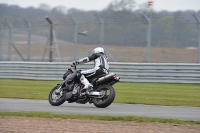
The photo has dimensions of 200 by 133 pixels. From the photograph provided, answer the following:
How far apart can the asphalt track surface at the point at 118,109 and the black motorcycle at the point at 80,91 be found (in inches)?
7.0

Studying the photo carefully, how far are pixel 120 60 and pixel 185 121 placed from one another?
1344 cm

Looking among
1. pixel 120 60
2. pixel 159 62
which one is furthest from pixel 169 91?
pixel 120 60

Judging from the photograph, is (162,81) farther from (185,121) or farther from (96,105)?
(185,121)

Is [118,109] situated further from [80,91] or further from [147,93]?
[147,93]

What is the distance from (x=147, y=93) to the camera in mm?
15469

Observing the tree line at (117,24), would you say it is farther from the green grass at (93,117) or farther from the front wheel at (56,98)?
the green grass at (93,117)

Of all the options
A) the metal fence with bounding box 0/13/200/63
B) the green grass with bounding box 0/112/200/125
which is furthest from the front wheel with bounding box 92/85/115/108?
the metal fence with bounding box 0/13/200/63

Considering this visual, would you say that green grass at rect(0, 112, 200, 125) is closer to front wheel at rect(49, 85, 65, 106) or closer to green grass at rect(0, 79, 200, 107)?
front wheel at rect(49, 85, 65, 106)

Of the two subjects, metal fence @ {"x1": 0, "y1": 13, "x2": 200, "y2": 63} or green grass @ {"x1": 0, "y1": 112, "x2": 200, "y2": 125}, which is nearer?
green grass @ {"x1": 0, "y1": 112, "x2": 200, "y2": 125}

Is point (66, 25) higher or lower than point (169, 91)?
higher

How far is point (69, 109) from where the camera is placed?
36.2 ft

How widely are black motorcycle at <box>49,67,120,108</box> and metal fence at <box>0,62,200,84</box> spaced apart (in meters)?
7.17

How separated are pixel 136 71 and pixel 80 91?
25.8 feet

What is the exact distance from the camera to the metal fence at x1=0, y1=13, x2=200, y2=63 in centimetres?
2045
